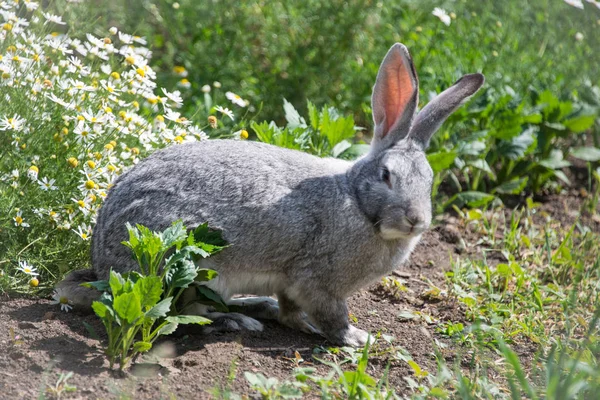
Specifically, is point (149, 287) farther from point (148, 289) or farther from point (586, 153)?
point (586, 153)

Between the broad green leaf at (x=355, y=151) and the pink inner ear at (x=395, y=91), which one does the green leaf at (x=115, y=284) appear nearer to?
the pink inner ear at (x=395, y=91)

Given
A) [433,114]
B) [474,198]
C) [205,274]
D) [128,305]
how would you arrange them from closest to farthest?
1. [128,305]
2. [205,274]
3. [433,114]
4. [474,198]

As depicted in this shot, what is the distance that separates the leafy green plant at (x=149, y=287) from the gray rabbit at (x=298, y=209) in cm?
27

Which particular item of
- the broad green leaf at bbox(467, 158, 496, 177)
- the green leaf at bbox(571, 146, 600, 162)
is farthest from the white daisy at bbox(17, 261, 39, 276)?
the green leaf at bbox(571, 146, 600, 162)

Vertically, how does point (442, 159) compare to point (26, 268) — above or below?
above

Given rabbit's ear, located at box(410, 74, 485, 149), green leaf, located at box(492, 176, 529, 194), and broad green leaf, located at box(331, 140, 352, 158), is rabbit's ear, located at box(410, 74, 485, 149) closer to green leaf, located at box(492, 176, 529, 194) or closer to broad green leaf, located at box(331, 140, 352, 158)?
broad green leaf, located at box(331, 140, 352, 158)

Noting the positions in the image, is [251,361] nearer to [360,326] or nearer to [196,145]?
[360,326]

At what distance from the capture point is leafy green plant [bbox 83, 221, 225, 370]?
349 centimetres

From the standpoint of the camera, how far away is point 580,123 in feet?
21.7

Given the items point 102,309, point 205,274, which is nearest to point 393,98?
point 205,274

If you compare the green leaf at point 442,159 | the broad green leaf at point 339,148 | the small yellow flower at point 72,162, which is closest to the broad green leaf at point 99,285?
the small yellow flower at point 72,162

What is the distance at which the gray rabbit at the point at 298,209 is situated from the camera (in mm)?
4215

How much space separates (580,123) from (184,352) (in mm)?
4067

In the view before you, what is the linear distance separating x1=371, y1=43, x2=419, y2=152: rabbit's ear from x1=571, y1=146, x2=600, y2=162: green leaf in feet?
9.70
